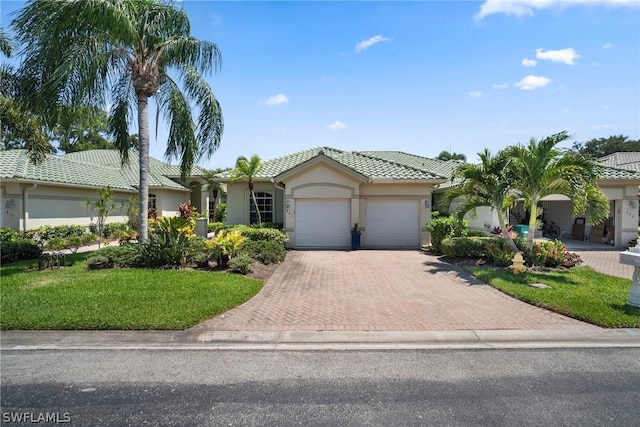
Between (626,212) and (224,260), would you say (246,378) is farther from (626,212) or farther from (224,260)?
(626,212)

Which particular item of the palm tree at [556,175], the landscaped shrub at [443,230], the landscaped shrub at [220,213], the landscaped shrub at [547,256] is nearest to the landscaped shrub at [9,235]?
the landscaped shrub at [220,213]

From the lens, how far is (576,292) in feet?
26.5

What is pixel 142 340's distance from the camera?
553 centimetres

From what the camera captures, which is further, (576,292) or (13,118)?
(13,118)

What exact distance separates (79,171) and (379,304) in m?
19.8

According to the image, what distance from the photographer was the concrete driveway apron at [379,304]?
6297mm

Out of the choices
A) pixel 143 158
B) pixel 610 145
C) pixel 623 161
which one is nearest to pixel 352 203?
pixel 143 158

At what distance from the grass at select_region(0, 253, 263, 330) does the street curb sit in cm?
29

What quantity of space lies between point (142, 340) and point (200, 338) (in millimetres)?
941

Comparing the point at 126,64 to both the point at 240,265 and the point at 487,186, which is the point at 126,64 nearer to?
the point at 240,265

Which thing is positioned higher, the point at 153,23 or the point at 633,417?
the point at 153,23

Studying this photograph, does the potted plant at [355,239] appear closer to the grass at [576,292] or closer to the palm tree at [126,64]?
the grass at [576,292]

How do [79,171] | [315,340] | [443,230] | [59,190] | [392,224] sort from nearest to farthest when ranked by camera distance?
1. [315,340]
2. [443,230]
3. [392,224]
4. [59,190]
5. [79,171]

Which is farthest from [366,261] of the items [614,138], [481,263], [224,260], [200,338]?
[614,138]
